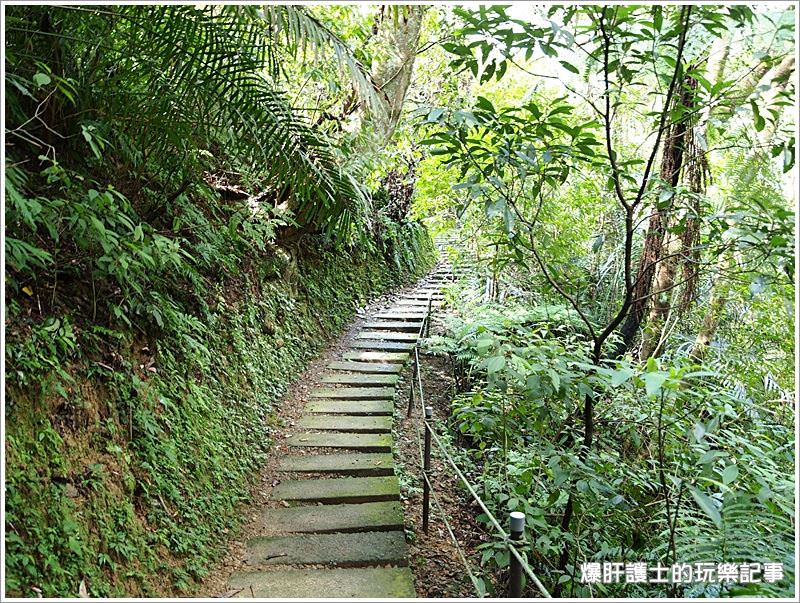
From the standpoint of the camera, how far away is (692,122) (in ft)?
9.21

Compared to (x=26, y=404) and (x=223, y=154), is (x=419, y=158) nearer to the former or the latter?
(x=223, y=154)

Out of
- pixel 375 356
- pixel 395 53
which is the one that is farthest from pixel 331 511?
pixel 395 53

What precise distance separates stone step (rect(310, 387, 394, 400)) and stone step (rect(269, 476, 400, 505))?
1419 mm

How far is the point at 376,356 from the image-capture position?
6715 mm

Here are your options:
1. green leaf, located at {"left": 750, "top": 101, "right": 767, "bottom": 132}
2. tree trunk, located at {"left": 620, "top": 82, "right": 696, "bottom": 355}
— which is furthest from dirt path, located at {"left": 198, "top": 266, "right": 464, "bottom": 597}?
green leaf, located at {"left": 750, "top": 101, "right": 767, "bottom": 132}

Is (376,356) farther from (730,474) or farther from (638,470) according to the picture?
(730,474)

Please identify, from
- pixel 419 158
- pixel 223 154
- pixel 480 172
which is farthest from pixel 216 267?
pixel 419 158

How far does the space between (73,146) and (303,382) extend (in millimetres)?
3275

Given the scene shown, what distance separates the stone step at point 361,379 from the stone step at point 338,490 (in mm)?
1818

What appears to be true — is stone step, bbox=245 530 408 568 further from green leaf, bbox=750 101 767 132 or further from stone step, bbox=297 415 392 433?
green leaf, bbox=750 101 767 132

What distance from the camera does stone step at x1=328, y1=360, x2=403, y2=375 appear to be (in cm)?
619

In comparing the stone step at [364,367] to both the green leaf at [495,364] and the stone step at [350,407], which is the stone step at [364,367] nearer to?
the stone step at [350,407]

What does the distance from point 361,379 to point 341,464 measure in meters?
1.79

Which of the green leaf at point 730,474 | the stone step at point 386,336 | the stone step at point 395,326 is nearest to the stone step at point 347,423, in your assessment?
the stone step at point 386,336
